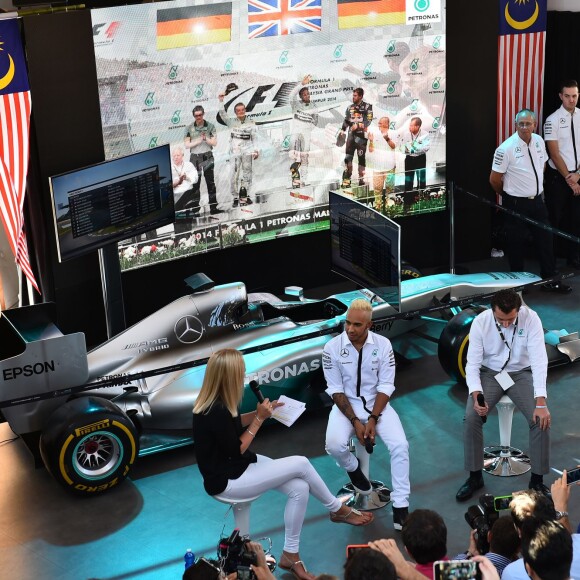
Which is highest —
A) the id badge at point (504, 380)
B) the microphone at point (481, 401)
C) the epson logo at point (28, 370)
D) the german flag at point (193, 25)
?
the german flag at point (193, 25)

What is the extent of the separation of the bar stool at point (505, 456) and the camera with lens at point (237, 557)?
2462 millimetres

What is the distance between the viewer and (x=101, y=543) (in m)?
5.87

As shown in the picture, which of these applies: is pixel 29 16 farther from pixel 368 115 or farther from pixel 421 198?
pixel 421 198

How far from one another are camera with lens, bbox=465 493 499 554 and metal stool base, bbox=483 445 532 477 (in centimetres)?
177

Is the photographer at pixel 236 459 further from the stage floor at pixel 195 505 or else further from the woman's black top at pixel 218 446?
the stage floor at pixel 195 505

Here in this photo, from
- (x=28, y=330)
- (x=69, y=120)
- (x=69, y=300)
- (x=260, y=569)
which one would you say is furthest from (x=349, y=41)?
(x=260, y=569)

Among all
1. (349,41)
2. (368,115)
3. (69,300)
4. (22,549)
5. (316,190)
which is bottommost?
(22,549)

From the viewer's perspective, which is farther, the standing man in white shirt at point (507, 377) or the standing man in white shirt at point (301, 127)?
the standing man in white shirt at point (301, 127)

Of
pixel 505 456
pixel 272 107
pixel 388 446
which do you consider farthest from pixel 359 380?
pixel 272 107

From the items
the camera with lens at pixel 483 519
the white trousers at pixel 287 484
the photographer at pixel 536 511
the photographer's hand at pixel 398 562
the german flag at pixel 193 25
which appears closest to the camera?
the photographer's hand at pixel 398 562

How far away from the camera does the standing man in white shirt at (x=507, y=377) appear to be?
6016mm

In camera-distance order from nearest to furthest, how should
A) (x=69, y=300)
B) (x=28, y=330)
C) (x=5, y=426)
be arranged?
(x=28, y=330), (x=5, y=426), (x=69, y=300)

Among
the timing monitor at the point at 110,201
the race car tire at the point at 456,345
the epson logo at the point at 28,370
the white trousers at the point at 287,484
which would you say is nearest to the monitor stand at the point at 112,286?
the timing monitor at the point at 110,201

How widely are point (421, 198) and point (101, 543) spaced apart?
18.3ft
